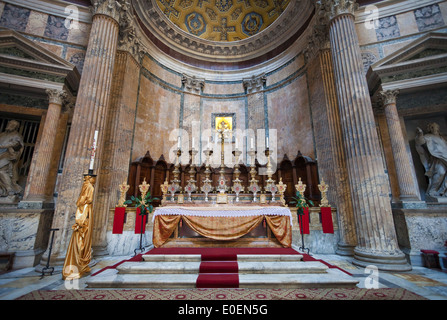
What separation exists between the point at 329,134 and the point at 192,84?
883cm

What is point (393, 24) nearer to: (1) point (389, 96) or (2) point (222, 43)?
(1) point (389, 96)

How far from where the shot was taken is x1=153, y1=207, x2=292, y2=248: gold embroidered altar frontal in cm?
503

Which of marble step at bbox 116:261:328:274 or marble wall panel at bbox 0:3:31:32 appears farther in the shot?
marble wall panel at bbox 0:3:31:32

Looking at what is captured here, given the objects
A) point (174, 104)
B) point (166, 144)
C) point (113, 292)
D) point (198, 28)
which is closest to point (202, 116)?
point (174, 104)

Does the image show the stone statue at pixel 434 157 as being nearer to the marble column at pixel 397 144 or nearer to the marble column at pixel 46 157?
the marble column at pixel 397 144

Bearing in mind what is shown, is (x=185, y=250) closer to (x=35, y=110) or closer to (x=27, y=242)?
(x=27, y=242)

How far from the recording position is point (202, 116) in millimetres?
12547

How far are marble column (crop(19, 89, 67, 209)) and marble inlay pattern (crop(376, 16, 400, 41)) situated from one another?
1193 cm

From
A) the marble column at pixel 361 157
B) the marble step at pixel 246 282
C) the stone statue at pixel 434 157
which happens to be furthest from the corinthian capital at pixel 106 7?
the stone statue at pixel 434 157

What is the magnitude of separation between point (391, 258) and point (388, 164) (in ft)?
13.0

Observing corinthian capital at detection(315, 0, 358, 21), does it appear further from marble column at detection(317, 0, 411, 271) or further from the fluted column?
the fluted column

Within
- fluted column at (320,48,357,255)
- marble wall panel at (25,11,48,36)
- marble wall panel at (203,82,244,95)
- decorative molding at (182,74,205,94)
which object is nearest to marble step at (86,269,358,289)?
fluted column at (320,48,357,255)

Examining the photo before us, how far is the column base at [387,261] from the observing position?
176 inches

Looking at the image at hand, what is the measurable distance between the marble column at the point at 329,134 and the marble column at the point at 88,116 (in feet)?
25.3
